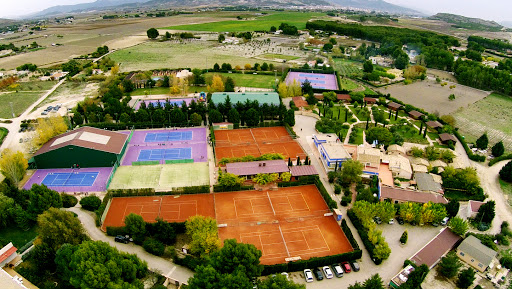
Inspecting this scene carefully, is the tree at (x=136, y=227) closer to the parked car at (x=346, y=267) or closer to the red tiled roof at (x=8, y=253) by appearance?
the red tiled roof at (x=8, y=253)

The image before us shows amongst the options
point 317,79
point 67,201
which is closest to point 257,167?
A: point 67,201

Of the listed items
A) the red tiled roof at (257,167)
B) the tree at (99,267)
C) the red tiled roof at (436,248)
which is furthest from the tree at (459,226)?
the tree at (99,267)

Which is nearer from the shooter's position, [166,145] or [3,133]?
[166,145]

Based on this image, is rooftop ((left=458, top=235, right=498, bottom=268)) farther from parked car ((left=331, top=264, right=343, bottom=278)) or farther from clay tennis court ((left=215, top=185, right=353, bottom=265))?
parked car ((left=331, top=264, right=343, bottom=278))

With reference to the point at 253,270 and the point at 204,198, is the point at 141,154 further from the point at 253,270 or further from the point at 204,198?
the point at 253,270

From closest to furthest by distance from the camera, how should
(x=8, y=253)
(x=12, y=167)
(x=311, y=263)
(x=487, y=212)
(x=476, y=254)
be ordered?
(x=8, y=253) → (x=311, y=263) → (x=476, y=254) → (x=487, y=212) → (x=12, y=167)

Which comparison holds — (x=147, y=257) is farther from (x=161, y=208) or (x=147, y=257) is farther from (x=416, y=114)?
(x=416, y=114)

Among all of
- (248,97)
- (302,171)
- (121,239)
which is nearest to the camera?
(121,239)
